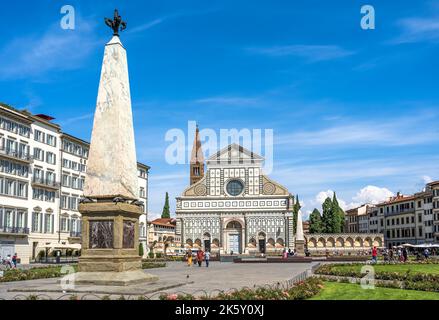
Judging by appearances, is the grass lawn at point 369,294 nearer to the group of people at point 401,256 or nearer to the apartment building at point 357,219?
the group of people at point 401,256

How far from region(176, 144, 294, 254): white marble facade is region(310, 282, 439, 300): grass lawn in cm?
6780

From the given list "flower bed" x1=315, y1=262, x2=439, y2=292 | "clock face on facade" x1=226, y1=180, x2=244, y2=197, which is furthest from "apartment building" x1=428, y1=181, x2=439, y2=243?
"flower bed" x1=315, y1=262, x2=439, y2=292

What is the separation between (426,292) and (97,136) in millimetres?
11975

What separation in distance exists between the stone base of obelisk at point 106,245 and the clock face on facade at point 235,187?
237 ft

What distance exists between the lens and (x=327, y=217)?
97.8 meters

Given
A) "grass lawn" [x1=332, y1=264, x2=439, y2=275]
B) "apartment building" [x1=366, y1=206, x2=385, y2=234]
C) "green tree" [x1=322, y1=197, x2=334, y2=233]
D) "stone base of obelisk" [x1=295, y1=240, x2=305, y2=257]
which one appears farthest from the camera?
"apartment building" [x1=366, y1=206, x2=385, y2=234]

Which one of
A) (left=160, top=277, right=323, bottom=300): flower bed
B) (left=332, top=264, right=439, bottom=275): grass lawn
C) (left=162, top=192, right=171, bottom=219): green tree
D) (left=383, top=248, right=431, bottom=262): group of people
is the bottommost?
(left=383, top=248, right=431, bottom=262): group of people

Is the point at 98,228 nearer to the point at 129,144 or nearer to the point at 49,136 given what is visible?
the point at 129,144

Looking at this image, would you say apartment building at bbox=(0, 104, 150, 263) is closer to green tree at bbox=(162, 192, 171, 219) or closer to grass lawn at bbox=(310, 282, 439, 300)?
grass lawn at bbox=(310, 282, 439, 300)

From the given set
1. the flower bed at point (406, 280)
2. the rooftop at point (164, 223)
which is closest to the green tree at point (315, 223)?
the rooftop at point (164, 223)

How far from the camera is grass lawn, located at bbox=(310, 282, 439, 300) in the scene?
1486cm
